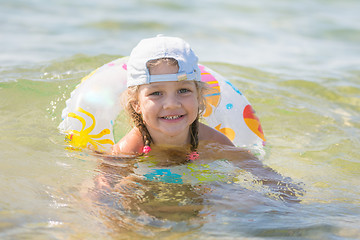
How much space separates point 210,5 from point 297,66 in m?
5.06

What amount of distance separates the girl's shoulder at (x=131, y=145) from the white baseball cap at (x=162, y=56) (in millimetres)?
428

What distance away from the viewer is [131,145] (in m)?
3.66

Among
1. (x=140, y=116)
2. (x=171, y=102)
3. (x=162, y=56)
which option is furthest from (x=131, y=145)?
(x=162, y=56)

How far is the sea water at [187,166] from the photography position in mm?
2793

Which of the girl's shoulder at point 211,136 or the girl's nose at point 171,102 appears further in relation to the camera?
the girl's shoulder at point 211,136

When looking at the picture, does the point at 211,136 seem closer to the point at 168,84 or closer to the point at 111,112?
the point at 168,84

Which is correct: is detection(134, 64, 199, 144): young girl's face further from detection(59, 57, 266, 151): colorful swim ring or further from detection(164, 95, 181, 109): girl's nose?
detection(59, 57, 266, 151): colorful swim ring

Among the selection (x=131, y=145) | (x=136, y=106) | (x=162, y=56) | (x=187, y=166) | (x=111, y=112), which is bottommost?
(x=187, y=166)

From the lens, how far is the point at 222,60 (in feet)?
23.6

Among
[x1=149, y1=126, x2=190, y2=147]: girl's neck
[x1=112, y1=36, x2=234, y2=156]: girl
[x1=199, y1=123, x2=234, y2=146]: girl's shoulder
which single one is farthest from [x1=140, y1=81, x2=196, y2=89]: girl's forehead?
[x1=199, y1=123, x2=234, y2=146]: girl's shoulder

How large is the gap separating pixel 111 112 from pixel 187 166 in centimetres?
85

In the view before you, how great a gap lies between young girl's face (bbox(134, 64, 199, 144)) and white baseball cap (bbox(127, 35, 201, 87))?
0.13 feet

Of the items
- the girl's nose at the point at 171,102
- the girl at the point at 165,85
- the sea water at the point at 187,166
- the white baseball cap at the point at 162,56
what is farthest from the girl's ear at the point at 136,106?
the sea water at the point at 187,166

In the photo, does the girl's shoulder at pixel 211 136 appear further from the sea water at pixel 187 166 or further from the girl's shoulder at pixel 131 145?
the girl's shoulder at pixel 131 145
